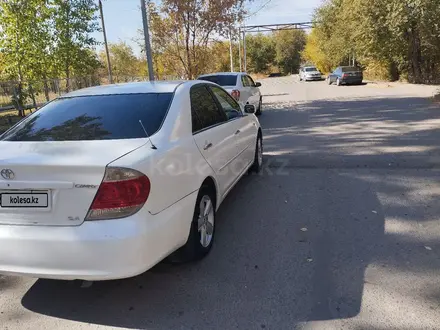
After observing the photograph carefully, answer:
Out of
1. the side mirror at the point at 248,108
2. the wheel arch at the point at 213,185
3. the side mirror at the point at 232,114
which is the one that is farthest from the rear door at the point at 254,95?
the wheel arch at the point at 213,185

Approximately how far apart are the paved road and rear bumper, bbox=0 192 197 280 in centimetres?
44

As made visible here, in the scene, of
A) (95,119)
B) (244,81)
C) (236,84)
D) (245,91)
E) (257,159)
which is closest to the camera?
(95,119)

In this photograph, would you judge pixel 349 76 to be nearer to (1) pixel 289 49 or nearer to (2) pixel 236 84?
(2) pixel 236 84

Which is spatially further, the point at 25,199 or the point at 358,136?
the point at 358,136

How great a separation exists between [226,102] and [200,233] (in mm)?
2083

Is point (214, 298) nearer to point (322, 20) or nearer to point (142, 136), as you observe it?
point (142, 136)

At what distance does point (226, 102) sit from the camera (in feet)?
16.5

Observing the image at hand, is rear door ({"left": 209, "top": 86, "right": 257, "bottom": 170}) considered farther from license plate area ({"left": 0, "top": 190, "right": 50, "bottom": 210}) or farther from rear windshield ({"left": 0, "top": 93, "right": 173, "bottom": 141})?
license plate area ({"left": 0, "top": 190, "right": 50, "bottom": 210})

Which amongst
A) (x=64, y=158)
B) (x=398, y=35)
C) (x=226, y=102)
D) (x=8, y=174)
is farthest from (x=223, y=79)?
→ (x=398, y=35)

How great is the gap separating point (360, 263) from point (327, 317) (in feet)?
2.75

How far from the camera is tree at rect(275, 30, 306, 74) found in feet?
276

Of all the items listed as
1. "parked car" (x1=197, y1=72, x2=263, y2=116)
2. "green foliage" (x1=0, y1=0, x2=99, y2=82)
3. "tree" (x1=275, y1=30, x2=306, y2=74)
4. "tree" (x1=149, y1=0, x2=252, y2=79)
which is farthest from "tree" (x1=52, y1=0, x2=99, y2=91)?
"tree" (x1=275, y1=30, x2=306, y2=74)

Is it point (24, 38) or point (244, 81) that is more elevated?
point (24, 38)

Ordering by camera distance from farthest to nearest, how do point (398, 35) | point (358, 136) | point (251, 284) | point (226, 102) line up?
point (398, 35) → point (358, 136) → point (226, 102) → point (251, 284)
